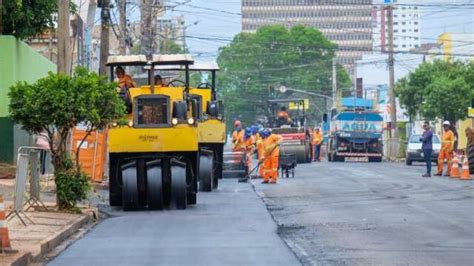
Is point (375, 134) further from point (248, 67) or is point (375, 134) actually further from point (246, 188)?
point (248, 67)

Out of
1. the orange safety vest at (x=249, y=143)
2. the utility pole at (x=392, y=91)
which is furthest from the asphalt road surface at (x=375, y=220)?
the utility pole at (x=392, y=91)

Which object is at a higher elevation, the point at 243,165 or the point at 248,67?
the point at 248,67

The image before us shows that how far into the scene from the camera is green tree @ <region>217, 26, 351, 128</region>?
11019 cm

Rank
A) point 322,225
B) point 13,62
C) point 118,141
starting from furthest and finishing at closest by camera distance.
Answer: point 13,62 → point 118,141 → point 322,225

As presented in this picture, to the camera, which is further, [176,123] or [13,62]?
[13,62]


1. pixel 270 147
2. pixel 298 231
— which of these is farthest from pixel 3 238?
pixel 270 147

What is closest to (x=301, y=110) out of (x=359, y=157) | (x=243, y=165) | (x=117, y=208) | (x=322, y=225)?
(x=359, y=157)

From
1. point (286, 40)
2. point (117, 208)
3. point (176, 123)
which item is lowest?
point (117, 208)

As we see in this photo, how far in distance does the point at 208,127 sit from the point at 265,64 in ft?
270

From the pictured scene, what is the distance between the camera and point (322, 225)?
60.4 feet

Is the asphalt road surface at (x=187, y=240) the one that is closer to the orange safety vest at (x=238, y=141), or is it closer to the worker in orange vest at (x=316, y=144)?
the orange safety vest at (x=238, y=141)

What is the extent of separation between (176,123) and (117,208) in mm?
2297

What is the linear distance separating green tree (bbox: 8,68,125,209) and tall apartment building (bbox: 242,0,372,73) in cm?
15648

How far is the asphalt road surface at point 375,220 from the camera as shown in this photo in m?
14.4
